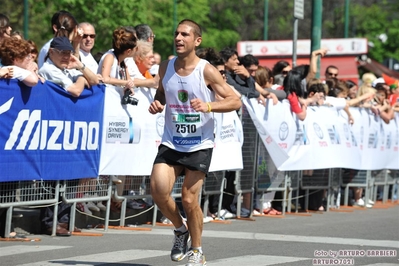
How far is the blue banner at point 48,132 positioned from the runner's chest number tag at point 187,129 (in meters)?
2.18

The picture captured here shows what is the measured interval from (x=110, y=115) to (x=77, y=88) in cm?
68

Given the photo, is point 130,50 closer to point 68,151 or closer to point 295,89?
point 68,151

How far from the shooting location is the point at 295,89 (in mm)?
15031

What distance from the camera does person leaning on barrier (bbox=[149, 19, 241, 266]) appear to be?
8.62 m

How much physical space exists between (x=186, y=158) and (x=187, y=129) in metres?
0.26

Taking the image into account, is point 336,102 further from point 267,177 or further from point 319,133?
point 267,177

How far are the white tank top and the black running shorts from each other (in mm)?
45

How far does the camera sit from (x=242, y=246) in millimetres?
10195

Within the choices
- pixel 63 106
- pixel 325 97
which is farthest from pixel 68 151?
pixel 325 97

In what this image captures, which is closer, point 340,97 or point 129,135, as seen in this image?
point 129,135

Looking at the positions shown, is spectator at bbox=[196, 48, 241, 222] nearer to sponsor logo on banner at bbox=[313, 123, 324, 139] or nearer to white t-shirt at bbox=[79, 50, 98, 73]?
white t-shirt at bbox=[79, 50, 98, 73]

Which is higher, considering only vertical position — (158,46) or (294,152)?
(158,46)

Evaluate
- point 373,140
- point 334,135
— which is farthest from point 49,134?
point 373,140

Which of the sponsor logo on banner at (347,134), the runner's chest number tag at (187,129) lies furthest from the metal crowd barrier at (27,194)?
the sponsor logo on banner at (347,134)
